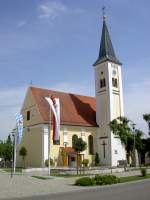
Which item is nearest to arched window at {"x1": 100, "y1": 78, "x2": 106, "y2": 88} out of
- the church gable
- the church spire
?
the church spire

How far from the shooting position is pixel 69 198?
46.5 feet

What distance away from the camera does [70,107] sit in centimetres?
5350

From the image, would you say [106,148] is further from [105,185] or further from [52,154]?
[105,185]

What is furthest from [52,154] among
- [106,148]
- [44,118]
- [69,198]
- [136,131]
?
[69,198]

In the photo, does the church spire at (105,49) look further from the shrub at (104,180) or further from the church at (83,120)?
the shrub at (104,180)

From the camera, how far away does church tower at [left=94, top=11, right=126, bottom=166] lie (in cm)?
5103

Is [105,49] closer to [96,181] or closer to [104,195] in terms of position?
[96,181]

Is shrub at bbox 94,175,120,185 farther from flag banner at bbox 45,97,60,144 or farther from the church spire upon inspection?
the church spire

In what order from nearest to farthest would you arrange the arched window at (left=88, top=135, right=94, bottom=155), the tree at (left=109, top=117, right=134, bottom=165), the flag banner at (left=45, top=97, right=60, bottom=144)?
the flag banner at (left=45, top=97, right=60, bottom=144)
the tree at (left=109, top=117, right=134, bottom=165)
the arched window at (left=88, top=135, right=94, bottom=155)

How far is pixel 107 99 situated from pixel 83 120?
5468mm

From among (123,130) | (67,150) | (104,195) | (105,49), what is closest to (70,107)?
(67,150)

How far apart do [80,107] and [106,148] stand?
9014mm

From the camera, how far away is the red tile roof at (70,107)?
49.3m

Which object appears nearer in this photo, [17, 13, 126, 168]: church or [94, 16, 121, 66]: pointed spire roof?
[17, 13, 126, 168]: church
